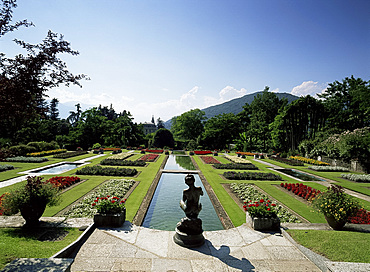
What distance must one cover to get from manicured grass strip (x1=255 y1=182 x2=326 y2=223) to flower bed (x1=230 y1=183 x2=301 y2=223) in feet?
2.14

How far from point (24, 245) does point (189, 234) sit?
4642mm

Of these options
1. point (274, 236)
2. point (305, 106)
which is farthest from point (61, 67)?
point (305, 106)

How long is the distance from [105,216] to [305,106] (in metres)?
39.9

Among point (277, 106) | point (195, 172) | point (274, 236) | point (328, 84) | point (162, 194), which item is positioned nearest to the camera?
point (274, 236)

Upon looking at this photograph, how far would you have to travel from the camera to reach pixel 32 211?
24.8ft

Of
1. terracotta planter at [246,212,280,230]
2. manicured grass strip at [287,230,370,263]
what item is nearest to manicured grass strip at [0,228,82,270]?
terracotta planter at [246,212,280,230]

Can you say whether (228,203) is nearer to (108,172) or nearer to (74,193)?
(74,193)

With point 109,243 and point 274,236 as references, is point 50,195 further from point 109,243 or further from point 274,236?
point 274,236

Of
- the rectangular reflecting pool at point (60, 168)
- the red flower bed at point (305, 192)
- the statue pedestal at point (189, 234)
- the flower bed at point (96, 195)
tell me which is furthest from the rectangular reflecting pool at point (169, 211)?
the rectangular reflecting pool at point (60, 168)

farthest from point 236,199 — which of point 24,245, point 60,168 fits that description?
point 60,168

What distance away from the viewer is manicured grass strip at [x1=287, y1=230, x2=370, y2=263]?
19.5 ft

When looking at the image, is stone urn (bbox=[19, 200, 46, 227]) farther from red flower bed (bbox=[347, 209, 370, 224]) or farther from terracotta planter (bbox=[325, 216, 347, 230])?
red flower bed (bbox=[347, 209, 370, 224])

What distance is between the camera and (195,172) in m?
21.4

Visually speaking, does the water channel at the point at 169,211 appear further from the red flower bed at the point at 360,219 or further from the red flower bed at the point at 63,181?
the red flower bed at the point at 63,181
